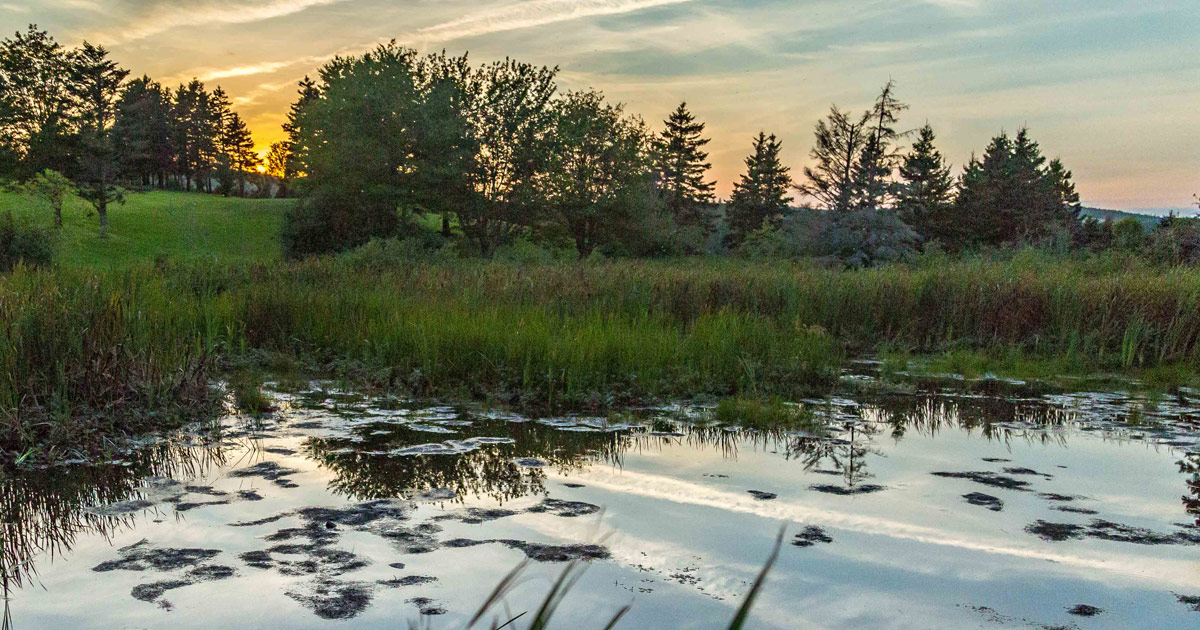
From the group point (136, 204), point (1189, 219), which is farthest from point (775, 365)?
point (136, 204)

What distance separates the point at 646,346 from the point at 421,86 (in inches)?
1330

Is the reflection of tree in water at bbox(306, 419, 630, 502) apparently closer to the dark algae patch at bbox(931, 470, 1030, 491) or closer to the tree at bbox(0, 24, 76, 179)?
the dark algae patch at bbox(931, 470, 1030, 491)

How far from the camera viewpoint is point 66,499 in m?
4.36

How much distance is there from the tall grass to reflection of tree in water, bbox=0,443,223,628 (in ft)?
2.11

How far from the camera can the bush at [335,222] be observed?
36688mm

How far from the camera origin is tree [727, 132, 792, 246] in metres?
53.7

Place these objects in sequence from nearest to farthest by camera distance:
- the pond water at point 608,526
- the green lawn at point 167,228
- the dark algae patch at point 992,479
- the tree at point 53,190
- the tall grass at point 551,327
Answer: the pond water at point 608,526
the dark algae patch at point 992,479
the tall grass at point 551,327
the green lawn at point 167,228
the tree at point 53,190

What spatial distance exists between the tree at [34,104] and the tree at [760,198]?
3695 centimetres

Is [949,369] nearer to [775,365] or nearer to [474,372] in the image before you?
[775,365]

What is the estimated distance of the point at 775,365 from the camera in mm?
8367

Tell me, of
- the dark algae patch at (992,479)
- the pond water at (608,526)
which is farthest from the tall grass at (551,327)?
the dark algae patch at (992,479)

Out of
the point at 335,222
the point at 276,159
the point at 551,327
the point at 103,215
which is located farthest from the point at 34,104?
the point at 551,327

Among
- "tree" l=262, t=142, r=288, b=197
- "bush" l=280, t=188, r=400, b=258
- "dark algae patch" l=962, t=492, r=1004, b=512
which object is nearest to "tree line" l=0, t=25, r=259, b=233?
"bush" l=280, t=188, r=400, b=258

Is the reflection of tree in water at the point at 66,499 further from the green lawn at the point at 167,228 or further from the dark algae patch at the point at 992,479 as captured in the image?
the green lawn at the point at 167,228
